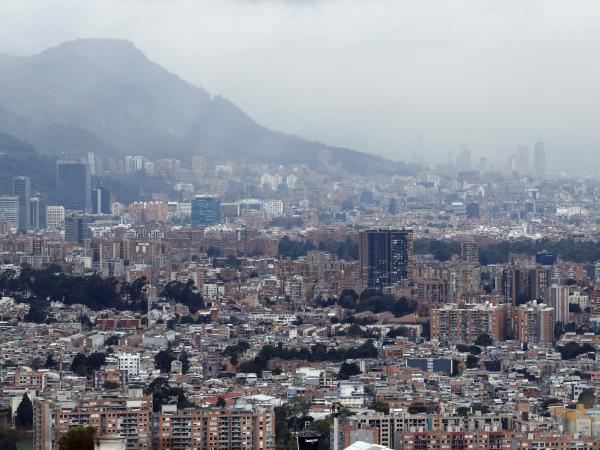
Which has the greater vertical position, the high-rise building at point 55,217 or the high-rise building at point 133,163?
the high-rise building at point 133,163

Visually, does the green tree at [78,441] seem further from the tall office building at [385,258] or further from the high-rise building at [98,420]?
the tall office building at [385,258]

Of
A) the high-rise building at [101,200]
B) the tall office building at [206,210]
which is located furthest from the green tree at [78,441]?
the high-rise building at [101,200]

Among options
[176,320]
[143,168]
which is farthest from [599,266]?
[143,168]

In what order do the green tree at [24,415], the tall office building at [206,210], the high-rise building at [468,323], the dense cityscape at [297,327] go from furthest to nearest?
the tall office building at [206,210], the high-rise building at [468,323], the green tree at [24,415], the dense cityscape at [297,327]

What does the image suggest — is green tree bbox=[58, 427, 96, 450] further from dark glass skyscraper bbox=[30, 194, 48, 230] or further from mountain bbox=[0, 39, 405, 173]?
mountain bbox=[0, 39, 405, 173]

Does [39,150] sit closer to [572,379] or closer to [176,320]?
[176,320]

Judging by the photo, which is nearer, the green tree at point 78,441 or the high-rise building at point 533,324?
the green tree at point 78,441
